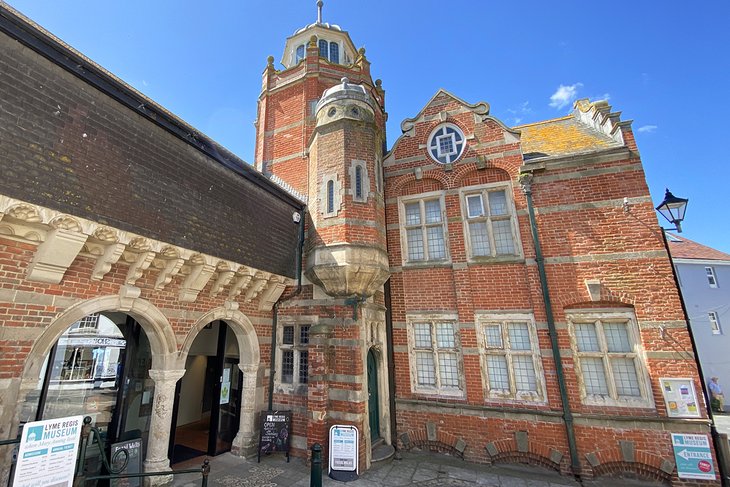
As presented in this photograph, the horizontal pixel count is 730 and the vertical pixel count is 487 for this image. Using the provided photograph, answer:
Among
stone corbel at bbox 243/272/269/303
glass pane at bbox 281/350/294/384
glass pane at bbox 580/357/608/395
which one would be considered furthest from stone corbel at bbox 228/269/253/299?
glass pane at bbox 580/357/608/395

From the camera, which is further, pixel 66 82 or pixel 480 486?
pixel 480 486

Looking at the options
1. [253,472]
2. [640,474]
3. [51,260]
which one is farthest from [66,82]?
[640,474]

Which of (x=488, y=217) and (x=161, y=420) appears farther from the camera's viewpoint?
(x=488, y=217)

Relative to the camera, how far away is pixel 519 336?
336 inches

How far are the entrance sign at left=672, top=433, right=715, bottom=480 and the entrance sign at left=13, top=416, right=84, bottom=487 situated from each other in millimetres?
10723

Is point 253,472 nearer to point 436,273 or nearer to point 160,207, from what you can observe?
point 160,207

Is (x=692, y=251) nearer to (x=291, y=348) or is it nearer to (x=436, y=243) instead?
(x=436, y=243)

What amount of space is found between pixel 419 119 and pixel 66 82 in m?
8.72

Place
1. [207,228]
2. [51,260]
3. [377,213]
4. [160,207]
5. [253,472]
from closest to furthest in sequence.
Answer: [51,260]
[160,207]
[207,228]
[253,472]
[377,213]

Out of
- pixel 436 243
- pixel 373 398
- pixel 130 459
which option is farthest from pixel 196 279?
pixel 436 243

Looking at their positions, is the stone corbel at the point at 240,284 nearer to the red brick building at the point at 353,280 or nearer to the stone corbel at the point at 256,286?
the red brick building at the point at 353,280

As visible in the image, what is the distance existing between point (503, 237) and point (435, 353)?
3.75 m

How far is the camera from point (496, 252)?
9.18 meters

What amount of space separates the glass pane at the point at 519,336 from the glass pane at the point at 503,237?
1.99 meters
